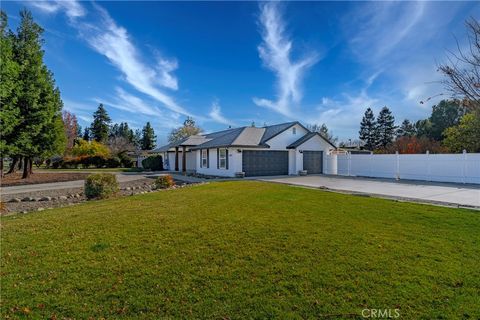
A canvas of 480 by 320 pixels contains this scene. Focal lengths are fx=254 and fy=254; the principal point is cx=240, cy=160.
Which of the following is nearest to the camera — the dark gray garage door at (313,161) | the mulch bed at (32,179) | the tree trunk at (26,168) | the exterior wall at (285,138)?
the mulch bed at (32,179)

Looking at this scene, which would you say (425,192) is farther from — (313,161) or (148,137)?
(148,137)

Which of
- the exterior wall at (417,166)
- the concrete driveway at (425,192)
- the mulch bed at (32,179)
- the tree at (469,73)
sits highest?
the tree at (469,73)

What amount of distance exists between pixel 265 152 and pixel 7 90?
16.1 m

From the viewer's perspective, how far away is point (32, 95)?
16734 millimetres

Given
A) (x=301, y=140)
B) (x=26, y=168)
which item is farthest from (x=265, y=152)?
(x=26, y=168)

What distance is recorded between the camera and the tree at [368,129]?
155 ft

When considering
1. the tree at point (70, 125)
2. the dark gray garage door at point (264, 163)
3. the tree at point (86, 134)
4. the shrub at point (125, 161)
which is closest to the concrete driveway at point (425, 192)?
the dark gray garage door at point (264, 163)

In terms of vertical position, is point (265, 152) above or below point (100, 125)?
below

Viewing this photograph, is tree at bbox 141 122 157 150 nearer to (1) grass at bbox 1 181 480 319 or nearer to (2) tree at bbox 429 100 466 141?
A: (2) tree at bbox 429 100 466 141

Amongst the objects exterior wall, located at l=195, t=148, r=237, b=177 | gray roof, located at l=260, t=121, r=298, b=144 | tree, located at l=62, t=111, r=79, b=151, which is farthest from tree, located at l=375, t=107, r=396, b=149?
tree, located at l=62, t=111, r=79, b=151

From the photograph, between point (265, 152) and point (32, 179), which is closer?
point (32, 179)

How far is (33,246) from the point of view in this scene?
15.9ft

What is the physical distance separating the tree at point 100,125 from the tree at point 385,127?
2159 inches

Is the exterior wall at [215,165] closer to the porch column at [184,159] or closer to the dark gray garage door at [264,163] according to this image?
the dark gray garage door at [264,163]
